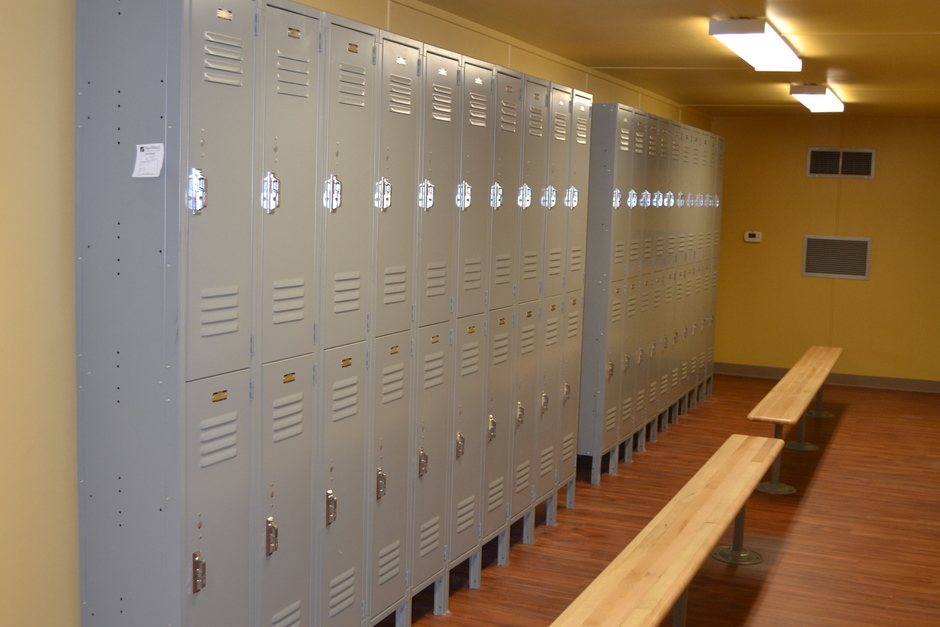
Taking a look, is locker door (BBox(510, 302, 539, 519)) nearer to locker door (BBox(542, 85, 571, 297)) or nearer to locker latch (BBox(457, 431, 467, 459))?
locker door (BBox(542, 85, 571, 297))

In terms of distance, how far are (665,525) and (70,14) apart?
9.11ft

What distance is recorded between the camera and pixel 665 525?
370 centimetres

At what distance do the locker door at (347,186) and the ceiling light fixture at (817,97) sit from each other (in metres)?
5.21

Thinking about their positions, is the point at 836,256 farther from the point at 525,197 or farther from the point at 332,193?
the point at 332,193

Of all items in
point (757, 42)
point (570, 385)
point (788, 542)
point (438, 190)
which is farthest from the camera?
point (570, 385)

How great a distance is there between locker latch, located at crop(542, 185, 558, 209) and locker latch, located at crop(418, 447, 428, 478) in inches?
67.3

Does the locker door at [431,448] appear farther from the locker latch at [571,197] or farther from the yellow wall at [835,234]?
the yellow wall at [835,234]

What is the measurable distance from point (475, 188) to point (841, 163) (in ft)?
25.1

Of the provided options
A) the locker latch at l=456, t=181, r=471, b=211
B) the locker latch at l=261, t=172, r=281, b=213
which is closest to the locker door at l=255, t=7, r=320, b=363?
the locker latch at l=261, t=172, r=281, b=213

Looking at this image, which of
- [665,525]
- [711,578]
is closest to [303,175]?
[665,525]

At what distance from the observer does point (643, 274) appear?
7.12 meters

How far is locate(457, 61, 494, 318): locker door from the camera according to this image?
13.6 ft

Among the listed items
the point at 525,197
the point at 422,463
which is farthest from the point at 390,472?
the point at 525,197

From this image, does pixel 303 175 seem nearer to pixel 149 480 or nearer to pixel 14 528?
pixel 149 480
